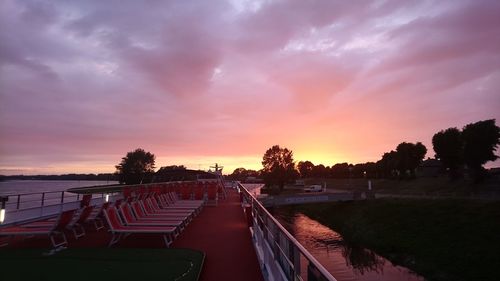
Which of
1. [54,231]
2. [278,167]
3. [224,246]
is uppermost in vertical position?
[278,167]

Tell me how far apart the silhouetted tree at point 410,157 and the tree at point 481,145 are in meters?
23.4

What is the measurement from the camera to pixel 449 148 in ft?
176

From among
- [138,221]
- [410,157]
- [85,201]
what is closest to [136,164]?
[410,157]

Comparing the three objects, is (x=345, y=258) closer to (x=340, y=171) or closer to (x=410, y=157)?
(x=410, y=157)

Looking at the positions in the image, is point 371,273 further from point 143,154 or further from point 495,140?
point 143,154

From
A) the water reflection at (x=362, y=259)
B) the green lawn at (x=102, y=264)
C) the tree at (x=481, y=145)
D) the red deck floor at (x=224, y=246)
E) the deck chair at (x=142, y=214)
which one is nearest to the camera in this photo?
the green lawn at (x=102, y=264)

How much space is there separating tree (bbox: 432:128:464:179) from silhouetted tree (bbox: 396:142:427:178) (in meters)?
13.5

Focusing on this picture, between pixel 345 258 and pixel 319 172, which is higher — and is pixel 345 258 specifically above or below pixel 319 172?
below

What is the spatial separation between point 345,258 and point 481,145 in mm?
31539

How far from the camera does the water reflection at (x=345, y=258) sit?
20812 millimetres

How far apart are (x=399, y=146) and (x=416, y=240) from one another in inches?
2043

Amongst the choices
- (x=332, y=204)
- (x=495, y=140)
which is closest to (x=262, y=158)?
(x=332, y=204)

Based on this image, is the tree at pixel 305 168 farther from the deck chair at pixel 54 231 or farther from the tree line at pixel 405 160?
the deck chair at pixel 54 231

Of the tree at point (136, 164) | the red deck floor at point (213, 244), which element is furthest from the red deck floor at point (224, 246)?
the tree at point (136, 164)
